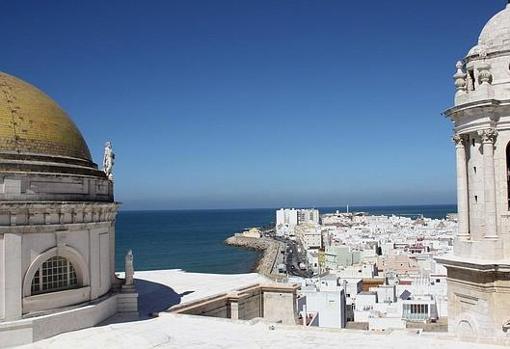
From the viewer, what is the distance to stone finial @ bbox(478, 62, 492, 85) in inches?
640

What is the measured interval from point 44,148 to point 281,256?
115m

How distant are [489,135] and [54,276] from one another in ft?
47.4

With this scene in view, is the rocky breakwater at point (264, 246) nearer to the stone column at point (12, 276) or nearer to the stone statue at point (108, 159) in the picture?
the stone statue at point (108, 159)

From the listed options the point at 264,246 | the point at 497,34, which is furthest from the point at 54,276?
the point at 264,246

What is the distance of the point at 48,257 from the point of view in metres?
18.0

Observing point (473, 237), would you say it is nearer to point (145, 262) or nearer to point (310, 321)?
point (310, 321)

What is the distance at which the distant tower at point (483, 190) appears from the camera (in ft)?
51.2

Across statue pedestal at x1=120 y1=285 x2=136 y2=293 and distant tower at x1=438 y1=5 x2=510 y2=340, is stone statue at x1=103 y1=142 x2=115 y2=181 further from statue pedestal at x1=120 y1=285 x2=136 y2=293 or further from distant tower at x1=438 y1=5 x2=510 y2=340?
distant tower at x1=438 y1=5 x2=510 y2=340

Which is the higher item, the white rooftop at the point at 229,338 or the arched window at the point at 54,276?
the arched window at the point at 54,276

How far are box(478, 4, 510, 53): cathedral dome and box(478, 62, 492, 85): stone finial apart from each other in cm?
53

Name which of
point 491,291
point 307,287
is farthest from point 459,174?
point 307,287

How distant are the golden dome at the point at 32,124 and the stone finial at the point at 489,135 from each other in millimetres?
13719

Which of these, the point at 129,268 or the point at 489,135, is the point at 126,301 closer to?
the point at 129,268

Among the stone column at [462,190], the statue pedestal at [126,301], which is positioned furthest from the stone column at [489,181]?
→ the statue pedestal at [126,301]
